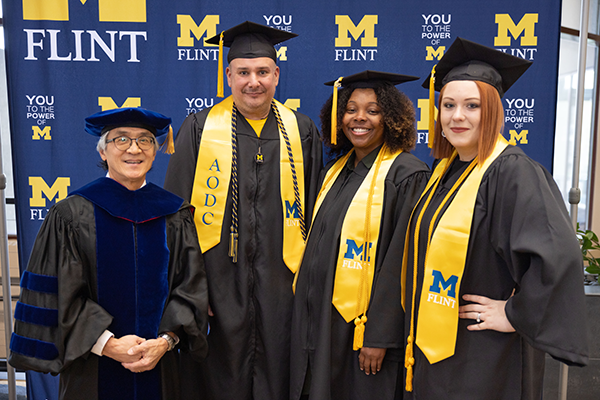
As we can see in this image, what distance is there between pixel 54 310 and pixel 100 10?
2092mm

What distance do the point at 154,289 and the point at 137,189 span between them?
0.43 metres

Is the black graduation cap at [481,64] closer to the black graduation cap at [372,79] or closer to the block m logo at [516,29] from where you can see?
the black graduation cap at [372,79]

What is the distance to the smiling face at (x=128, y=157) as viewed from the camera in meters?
1.79

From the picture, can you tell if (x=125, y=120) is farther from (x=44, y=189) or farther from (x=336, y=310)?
(x=44, y=189)

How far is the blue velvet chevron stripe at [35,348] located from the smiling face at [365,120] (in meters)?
1.60

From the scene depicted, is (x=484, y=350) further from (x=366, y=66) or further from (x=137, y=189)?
(x=366, y=66)

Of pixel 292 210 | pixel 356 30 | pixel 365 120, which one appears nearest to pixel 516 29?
pixel 356 30

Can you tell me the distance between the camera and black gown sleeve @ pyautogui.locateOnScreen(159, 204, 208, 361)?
73.7 inches

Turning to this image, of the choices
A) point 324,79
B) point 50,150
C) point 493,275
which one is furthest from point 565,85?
point 50,150

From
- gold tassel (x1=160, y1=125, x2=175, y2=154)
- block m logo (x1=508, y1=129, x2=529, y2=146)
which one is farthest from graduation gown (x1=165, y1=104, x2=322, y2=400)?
block m logo (x1=508, y1=129, x2=529, y2=146)

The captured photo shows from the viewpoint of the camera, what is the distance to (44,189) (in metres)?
3.06

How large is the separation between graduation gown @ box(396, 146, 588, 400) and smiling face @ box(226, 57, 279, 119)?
3.54 ft

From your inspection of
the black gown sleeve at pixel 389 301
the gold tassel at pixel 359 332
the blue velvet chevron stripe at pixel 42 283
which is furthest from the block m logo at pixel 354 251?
the blue velvet chevron stripe at pixel 42 283

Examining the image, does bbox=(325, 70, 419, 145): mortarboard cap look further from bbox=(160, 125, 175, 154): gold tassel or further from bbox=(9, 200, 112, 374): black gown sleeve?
bbox=(9, 200, 112, 374): black gown sleeve
